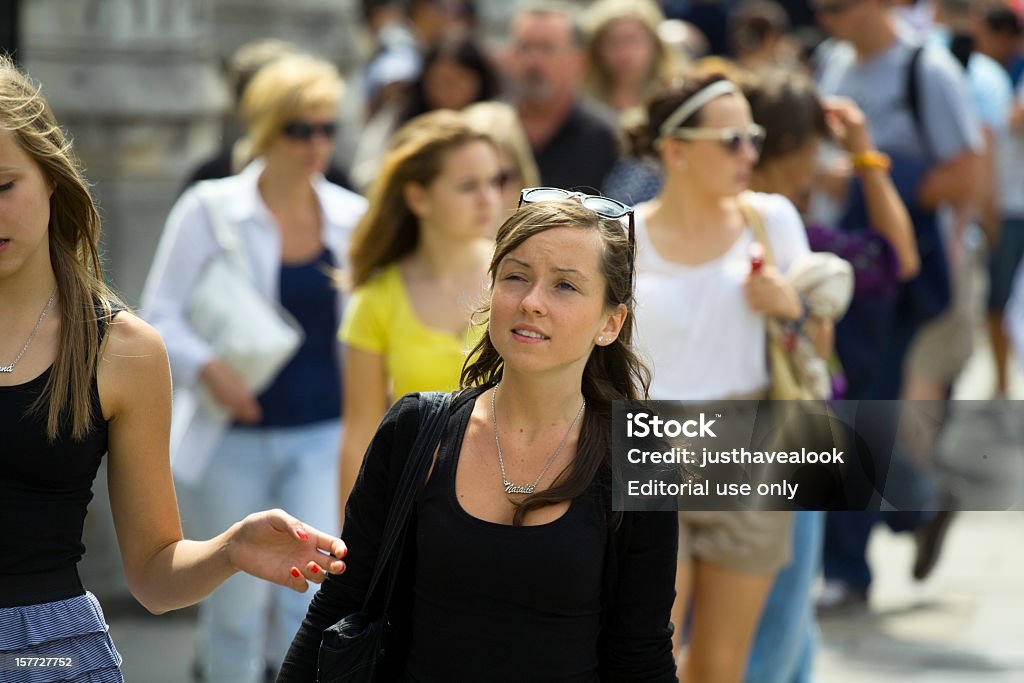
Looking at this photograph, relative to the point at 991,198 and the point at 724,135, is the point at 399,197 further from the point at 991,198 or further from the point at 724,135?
the point at 991,198

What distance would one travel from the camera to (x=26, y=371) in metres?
2.74

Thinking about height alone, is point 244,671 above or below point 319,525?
below

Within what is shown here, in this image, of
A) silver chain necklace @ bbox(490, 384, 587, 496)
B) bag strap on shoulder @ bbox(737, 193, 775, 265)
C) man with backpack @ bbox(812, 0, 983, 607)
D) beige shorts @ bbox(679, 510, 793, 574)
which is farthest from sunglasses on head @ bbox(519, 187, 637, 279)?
man with backpack @ bbox(812, 0, 983, 607)

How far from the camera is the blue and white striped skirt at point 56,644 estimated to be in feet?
8.77

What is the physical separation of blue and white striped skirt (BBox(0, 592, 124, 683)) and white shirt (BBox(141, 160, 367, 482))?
2.63 meters

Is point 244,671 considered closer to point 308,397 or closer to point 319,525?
point 319,525

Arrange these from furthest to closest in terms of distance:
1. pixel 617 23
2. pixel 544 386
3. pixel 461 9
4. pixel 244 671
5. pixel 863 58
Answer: pixel 461 9
pixel 617 23
pixel 863 58
pixel 244 671
pixel 544 386

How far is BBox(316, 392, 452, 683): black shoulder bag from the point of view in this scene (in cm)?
276

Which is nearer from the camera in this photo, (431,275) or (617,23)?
(431,275)

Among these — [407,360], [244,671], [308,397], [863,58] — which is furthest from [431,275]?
[863,58]

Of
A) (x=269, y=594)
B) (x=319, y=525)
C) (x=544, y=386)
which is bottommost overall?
(x=269, y=594)

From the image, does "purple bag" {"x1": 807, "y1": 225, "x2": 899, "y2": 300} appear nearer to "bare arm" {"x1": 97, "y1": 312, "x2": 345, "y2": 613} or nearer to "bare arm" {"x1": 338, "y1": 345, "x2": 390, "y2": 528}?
"bare arm" {"x1": 338, "y1": 345, "x2": 390, "y2": 528}

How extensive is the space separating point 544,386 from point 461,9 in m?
7.85

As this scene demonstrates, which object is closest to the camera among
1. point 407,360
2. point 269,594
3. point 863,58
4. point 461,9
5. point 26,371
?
point 26,371
